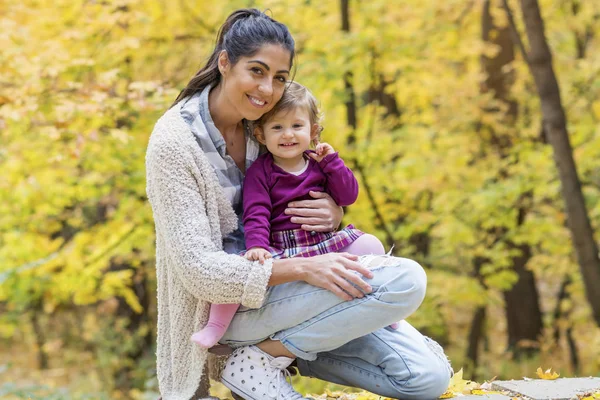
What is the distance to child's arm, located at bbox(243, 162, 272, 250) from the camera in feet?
7.50

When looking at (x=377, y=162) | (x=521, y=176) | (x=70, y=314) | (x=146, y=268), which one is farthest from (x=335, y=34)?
(x=70, y=314)

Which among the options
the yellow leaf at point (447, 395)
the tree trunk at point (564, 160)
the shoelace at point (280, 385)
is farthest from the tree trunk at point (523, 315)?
the shoelace at point (280, 385)

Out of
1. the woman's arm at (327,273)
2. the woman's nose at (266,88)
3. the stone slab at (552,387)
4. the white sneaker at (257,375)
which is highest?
the woman's nose at (266,88)

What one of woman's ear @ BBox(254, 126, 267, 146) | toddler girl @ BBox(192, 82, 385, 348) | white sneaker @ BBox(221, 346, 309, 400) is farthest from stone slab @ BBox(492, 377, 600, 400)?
woman's ear @ BBox(254, 126, 267, 146)

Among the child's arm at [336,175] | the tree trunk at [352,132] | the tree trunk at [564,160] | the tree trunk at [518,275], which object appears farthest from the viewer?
the tree trunk at [518,275]

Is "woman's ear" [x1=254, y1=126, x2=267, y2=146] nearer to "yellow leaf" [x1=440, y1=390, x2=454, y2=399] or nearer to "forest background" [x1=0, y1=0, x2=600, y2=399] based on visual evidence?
"yellow leaf" [x1=440, y1=390, x2=454, y2=399]

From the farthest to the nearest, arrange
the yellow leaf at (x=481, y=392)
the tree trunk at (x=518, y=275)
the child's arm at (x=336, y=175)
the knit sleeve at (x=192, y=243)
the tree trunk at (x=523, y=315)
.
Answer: the tree trunk at (x=523, y=315) < the tree trunk at (x=518, y=275) < the yellow leaf at (x=481, y=392) < the child's arm at (x=336, y=175) < the knit sleeve at (x=192, y=243)

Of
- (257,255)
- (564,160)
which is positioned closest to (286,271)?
(257,255)

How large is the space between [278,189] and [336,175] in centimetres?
23

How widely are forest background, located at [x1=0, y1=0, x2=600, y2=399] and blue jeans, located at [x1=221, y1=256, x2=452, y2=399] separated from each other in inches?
98.7

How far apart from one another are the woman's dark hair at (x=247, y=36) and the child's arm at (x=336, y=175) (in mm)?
359

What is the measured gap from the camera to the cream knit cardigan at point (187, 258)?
2.20m

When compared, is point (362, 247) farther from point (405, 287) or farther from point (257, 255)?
point (257, 255)

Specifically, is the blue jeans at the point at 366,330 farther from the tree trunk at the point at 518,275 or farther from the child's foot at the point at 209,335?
the tree trunk at the point at 518,275
